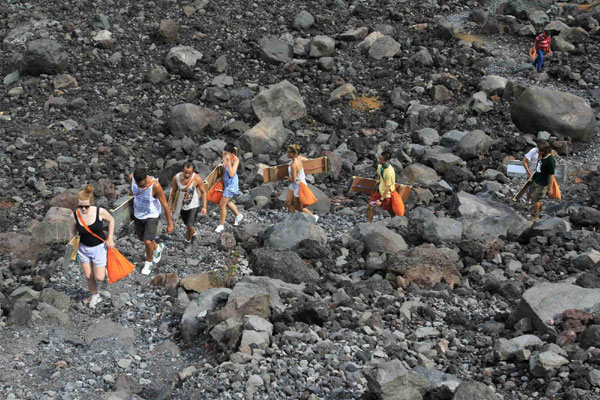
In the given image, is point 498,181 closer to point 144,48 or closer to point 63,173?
point 63,173

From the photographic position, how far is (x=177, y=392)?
25.1 ft

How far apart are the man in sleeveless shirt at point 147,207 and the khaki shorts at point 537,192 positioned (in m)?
6.10

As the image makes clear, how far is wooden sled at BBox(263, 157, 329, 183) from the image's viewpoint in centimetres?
1266

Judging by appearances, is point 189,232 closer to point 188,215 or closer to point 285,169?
point 188,215

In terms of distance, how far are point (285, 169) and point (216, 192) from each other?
1.21m

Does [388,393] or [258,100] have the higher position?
[388,393]

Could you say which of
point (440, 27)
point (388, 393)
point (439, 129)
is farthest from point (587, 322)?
point (440, 27)

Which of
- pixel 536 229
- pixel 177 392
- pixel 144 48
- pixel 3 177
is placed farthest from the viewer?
pixel 144 48

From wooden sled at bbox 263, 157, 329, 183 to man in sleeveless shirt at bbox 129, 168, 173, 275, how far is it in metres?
2.42

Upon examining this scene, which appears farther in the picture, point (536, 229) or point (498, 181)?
point (498, 181)

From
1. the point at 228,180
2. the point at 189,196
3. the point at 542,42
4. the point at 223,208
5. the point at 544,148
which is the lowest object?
the point at 542,42

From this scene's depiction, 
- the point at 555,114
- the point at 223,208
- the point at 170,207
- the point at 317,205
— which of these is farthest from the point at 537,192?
the point at 170,207

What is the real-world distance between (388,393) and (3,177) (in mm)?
11753

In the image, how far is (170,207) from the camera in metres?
11.4
